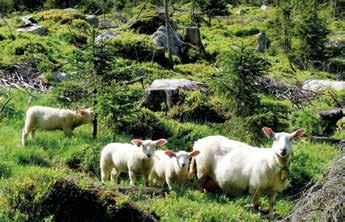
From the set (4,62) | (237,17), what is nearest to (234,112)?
(4,62)

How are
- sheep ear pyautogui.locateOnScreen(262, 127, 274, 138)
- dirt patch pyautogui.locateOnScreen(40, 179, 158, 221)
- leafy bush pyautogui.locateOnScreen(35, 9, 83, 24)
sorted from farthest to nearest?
leafy bush pyautogui.locateOnScreen(35, 9, 83, 24) → sheep ear pyautogui.locateOnScreen(262, 127, 274, 138) → dirt patch pyautogui.locateOnScreen(40, 179, 158, 221)

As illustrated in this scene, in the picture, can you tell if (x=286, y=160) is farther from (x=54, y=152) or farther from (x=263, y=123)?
(x=54, y=152)

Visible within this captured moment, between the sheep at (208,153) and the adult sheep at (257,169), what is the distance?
12cm

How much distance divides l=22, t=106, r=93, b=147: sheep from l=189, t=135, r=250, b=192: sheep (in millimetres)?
4245

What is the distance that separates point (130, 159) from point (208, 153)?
69.2 inches

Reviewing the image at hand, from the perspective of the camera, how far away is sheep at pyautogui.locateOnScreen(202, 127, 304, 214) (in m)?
11.5

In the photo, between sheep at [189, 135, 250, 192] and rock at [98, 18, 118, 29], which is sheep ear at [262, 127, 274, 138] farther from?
rock at [98, 18, 118, 29]

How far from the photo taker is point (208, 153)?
42.2ft

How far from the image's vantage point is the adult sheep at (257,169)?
1145cm

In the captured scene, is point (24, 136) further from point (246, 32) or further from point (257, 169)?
point (246, 32)

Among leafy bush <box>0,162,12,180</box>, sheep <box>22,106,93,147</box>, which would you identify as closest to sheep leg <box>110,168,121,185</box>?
leafy bush <box>0,162,12,180</box>

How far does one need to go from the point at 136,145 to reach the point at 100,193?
2.93m

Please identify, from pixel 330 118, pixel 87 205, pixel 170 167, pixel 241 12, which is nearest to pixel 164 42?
pixel 330 118

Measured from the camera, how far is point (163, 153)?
43.4 ft
